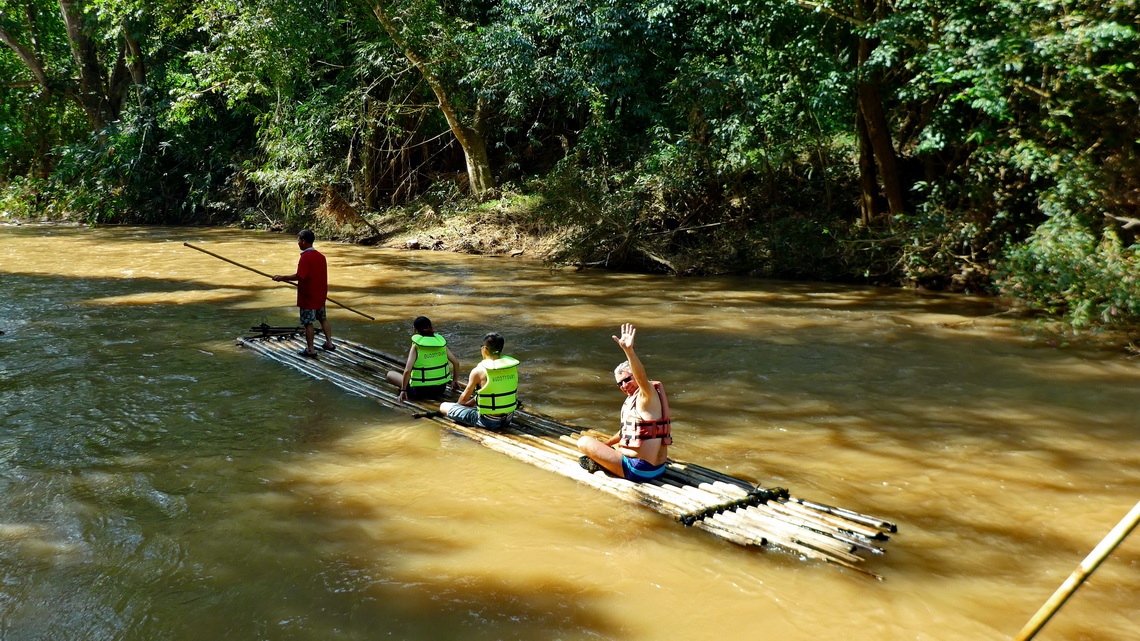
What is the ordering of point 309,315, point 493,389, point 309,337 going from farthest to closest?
point 309,315 < point 309,337 < point 493,389

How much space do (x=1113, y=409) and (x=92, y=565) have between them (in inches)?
305

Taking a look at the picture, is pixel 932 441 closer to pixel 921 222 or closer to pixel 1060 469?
pixel 1060 469

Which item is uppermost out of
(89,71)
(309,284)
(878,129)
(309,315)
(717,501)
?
(89,71)

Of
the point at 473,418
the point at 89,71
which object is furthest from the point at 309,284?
the point at 89,71

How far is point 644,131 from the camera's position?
58.7ft

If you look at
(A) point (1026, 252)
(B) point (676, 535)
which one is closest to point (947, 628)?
(B) point (676, 535)

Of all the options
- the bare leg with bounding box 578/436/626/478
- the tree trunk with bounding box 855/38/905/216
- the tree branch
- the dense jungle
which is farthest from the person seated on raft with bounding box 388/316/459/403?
the tree branch

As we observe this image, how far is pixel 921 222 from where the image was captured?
12.7 meters

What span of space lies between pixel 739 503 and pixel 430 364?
3.35 metres

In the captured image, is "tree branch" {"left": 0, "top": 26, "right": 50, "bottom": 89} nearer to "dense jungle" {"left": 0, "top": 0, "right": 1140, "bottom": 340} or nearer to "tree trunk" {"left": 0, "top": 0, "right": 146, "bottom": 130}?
"tree trunk" {"left": 0, "top": 0, "right": 146, "bottom": 130}

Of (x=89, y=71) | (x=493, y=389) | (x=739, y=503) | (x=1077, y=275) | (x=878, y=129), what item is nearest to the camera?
(x=739, y=503)

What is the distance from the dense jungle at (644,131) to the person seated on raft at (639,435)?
251 inches

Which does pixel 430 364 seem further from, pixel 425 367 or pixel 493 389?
pixel 493 389

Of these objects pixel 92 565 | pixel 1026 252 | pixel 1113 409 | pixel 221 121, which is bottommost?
pixel 92 565
